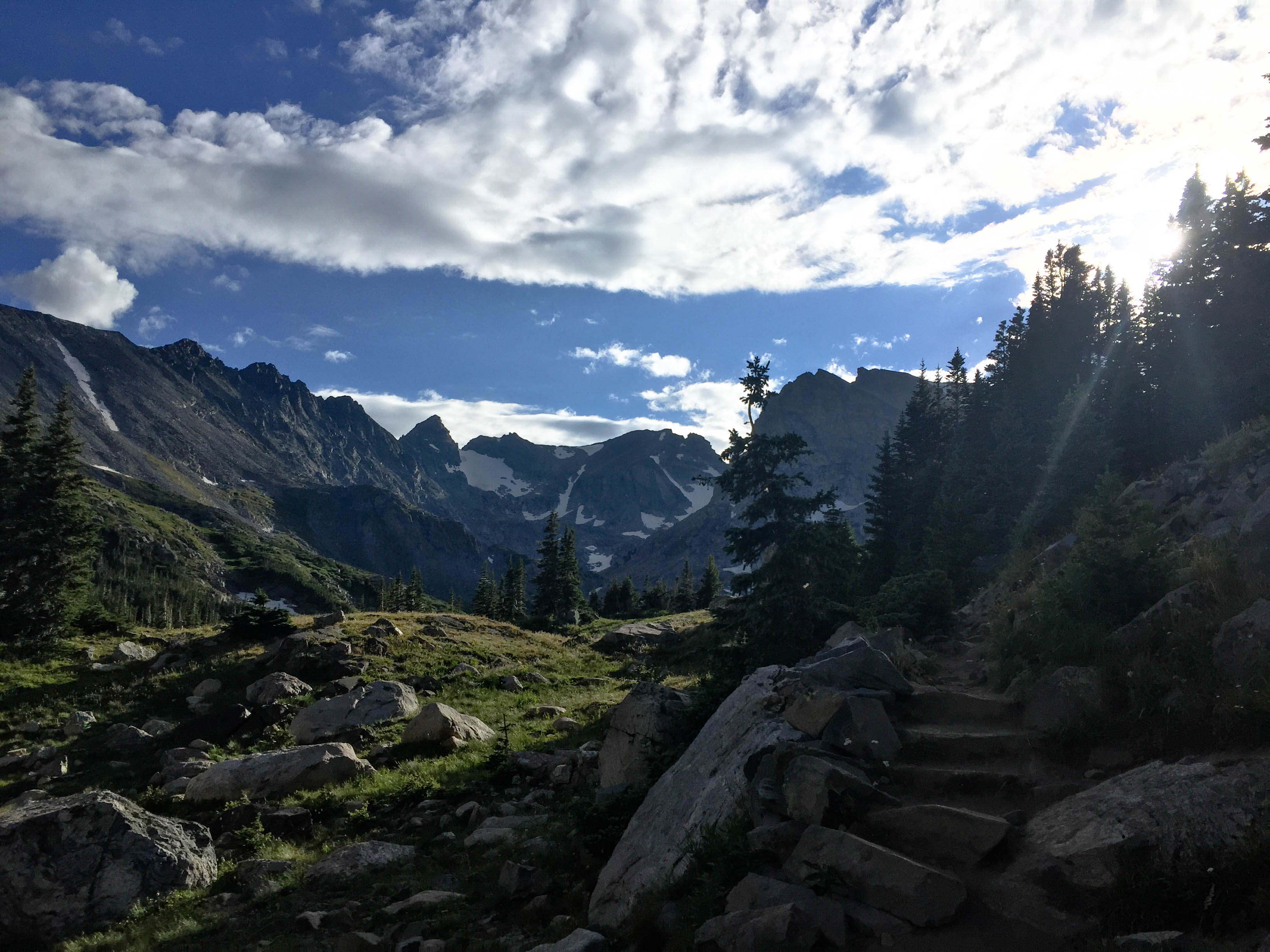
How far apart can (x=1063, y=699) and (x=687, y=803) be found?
18.5 feet

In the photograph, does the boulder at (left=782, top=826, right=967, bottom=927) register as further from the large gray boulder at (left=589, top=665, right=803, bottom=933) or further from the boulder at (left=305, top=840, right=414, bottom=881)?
the boulder at (left=305, top=840, right=414, bottom=881)

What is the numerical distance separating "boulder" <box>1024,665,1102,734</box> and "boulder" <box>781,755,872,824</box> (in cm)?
286

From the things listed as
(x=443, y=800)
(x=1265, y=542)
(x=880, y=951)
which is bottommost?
(x=443, y=800)

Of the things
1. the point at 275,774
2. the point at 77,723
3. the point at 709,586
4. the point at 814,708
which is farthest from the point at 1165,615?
the point at 709,586

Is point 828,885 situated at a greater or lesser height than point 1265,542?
lesser

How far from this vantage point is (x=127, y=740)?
69.1 feet

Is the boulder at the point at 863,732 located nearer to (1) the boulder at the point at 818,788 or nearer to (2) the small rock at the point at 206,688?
(1) the boulder at the point at 818,788

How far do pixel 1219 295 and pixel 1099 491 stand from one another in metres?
23.2

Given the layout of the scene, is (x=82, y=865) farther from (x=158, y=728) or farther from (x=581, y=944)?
(x=158, y=728)

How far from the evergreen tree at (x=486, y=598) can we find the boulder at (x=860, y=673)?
6919 centimetres

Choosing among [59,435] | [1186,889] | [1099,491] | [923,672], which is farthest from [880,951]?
[59,435]

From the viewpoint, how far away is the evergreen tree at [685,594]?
85688 millimetres

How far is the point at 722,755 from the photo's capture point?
10633 millimetres

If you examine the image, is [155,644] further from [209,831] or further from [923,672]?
[923,672]
